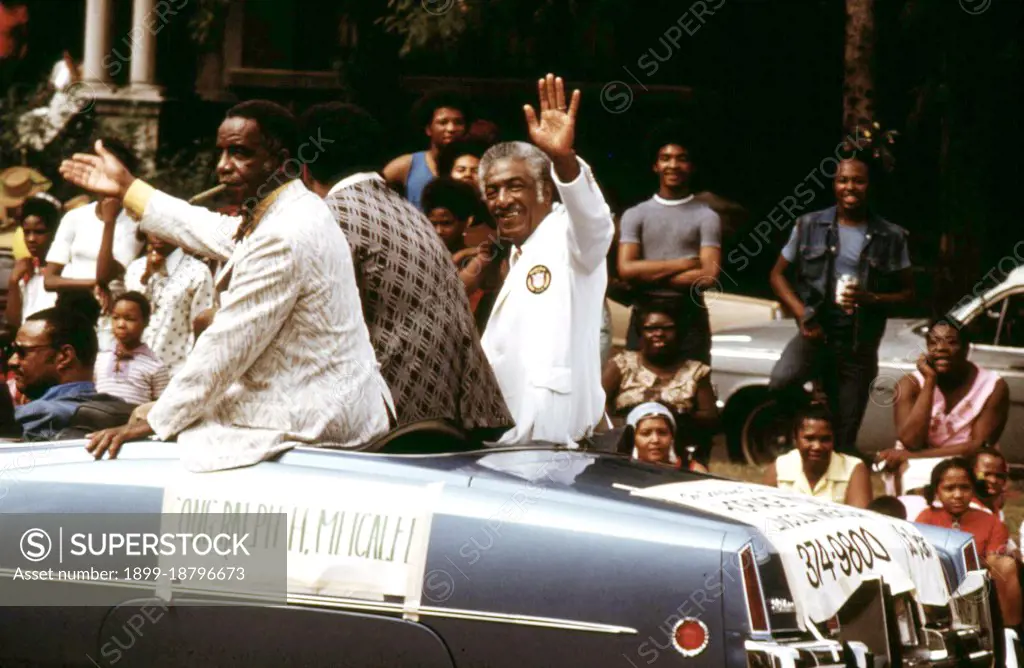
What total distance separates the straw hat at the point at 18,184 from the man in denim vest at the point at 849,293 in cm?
763

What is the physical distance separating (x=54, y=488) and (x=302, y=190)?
111 cm

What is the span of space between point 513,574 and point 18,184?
11155mm

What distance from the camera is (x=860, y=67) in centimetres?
1191

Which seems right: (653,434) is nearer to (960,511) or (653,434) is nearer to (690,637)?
(960,511)

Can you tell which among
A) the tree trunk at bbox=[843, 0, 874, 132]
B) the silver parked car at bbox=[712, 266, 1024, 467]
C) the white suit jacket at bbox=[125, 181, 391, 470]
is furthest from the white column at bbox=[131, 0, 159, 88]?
the white suit jacket at bbox=[125, 181, 391, 470]

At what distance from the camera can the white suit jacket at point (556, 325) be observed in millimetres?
6230

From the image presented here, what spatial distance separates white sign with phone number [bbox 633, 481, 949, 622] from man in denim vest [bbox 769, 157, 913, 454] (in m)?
3.45

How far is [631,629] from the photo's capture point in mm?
4688

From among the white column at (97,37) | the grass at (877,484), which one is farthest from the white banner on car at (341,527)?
the white column at (97,37)

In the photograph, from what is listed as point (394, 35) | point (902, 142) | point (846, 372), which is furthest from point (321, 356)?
point (902, 142)

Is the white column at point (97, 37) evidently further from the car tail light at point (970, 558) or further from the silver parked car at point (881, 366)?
the car tail light at point (970, 558)

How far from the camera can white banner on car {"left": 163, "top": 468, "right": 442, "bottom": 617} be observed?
16.2 ft

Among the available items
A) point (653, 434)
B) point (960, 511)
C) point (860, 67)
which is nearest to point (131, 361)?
point (653, 434)

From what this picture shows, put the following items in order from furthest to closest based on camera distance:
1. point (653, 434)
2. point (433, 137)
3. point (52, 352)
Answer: point (433, 137), point (653, 434), point (52, 352)
